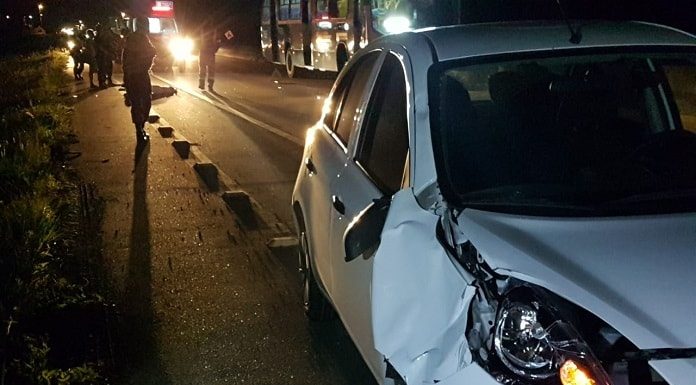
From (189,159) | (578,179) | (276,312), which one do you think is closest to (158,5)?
(189,159)

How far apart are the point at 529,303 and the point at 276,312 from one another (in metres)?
3.29

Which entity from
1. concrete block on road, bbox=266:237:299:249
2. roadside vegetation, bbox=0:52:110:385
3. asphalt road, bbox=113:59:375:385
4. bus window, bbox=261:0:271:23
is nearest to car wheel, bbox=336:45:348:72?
asphalt road, bbox=113:59:375:385

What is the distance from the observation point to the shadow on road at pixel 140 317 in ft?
15.6

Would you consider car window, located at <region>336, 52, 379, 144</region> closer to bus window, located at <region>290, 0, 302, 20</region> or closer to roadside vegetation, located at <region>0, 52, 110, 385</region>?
roadside vegetation, located at <region>0, 52, 110, 385</region>

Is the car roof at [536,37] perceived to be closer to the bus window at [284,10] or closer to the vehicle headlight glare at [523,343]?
the vehicle headlight glare at [523,343]

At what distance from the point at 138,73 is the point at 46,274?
7263 millimetres

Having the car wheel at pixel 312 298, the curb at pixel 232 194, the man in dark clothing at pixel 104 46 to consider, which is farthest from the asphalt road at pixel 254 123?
the car wheel at pixel 312 298

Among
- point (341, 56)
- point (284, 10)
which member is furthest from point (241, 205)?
point (284, 10)

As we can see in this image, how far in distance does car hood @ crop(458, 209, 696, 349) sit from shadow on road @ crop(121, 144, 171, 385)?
2488 mm

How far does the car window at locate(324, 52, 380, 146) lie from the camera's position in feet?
15.0

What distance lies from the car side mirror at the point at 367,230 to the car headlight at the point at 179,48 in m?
29.3

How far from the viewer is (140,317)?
5.62 metres

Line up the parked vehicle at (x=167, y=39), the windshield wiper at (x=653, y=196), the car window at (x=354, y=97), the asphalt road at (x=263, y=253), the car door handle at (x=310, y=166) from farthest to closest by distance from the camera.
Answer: the parked vehicle at (x=167, y=39) < the car door handle at (x=310, y=166) < the asphalt road at (x=263, y=253) < the car window at (x=354, y=97) < the windshield wiper at (x=653, y=196)

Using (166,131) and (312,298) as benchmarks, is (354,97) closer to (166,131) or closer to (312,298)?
(312,298)
